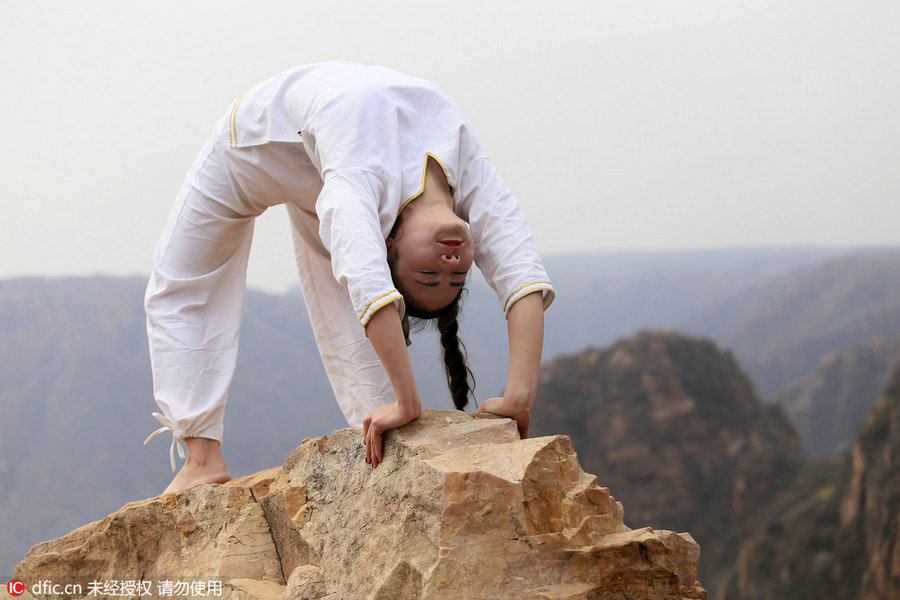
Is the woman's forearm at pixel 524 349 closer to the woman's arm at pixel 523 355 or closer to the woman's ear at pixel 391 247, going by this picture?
the woman's arm at pixel 523 355

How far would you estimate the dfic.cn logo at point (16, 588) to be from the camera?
96.5 inches

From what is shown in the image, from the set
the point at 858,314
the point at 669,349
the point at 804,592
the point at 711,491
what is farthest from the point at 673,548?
the point at 858,314

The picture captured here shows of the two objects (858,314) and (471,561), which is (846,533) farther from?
(471,561)

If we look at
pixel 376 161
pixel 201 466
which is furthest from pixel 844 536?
pixel 376 161

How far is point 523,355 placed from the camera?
73.7 inches

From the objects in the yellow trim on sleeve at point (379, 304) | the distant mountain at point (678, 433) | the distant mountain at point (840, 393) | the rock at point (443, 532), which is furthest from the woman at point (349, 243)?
the distant mountain at point (840, 393)

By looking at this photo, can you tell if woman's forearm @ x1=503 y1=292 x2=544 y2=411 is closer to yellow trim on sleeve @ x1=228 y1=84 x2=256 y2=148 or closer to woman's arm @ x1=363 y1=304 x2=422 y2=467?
woman's arm @ x1=363 y1=304 x2=422 y2=467

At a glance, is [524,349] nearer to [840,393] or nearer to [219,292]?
[219,292]

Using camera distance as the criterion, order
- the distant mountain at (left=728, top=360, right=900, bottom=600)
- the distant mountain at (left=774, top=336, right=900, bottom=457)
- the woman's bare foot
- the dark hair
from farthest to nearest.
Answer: the distant mountain at (left=774, top=336, right=900, bottom=457), the distant mountain at (left=728, top=360, right=900, bottom=600), the woman's bare foot, the dark hair

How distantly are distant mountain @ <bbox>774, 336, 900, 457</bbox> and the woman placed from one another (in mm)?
9143

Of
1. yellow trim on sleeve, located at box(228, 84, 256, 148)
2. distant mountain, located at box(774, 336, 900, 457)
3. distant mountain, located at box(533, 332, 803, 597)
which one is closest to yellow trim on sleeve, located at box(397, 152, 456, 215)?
Result: yellow trim on sleeve, located at box(228, 84, 256, 148)

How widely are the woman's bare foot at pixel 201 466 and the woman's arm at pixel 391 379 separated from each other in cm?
72

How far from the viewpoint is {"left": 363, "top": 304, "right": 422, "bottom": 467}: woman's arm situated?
66.7 inches

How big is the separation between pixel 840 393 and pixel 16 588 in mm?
10194
